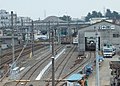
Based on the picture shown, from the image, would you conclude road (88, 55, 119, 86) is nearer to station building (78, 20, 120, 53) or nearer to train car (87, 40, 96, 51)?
station building (78, 20, 120, 53)

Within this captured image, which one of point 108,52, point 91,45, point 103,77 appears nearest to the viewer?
point 103,77

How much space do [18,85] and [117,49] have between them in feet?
44.7

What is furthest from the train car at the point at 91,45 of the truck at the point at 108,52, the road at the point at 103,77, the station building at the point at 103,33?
the road at the point at 103,77

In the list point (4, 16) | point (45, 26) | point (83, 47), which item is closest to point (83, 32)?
point (83, 47)

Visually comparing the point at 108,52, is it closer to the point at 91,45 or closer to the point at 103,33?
the point at 103,33

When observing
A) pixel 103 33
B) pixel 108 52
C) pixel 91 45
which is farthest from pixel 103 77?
pixel 91 45

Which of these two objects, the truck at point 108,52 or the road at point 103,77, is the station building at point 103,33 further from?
the road at point 103,77

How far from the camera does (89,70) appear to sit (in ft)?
46.9

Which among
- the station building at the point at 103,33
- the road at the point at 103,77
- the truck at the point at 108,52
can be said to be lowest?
the road at the point at 103,77

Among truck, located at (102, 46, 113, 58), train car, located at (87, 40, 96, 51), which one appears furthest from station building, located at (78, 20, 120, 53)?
truck, located at (102, 46, 113, 58)

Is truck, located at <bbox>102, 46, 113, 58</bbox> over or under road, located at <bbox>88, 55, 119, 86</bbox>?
over

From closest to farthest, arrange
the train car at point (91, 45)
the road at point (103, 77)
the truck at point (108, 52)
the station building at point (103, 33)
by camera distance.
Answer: the road at point (103, 77), the truck at point (108, 52), the station building at point (103, 33), the train car at point (91, 45)

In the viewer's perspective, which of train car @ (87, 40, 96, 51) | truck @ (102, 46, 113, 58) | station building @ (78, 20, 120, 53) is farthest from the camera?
train car @ (87, 40, 96, 51)

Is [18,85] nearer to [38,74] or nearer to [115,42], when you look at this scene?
[38,74]
